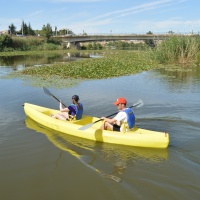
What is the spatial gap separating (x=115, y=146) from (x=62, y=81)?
1099 cm

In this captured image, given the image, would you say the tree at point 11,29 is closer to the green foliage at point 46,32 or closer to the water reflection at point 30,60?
the green foliage at point 46,32

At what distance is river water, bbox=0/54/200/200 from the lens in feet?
17.5

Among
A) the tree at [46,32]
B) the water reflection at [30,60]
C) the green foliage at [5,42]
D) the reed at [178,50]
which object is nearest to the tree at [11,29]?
the tree at [46,32]

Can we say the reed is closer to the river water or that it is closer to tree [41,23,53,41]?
the river water

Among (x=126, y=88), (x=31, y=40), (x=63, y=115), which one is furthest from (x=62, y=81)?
(x=31, y=40)

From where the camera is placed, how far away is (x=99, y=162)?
6.55 meters

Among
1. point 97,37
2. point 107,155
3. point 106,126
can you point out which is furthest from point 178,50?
point 97,37

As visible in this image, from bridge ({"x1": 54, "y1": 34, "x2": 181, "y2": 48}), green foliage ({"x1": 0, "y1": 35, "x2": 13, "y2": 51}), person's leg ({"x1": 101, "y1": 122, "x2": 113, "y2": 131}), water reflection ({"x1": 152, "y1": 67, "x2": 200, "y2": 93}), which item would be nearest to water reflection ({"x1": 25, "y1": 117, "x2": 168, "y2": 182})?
person's leg ({"x1": 101, "y1": 122, "x2": 113, "y2": 131})

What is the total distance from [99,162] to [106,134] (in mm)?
1166

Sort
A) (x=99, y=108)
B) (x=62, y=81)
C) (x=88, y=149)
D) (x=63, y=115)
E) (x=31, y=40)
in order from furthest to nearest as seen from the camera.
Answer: (x=31, y=40) < (x=62, y=81) < (x=99, y=108) < (x=63, y=115) < (x=88, y=149)

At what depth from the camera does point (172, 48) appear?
24.7 m

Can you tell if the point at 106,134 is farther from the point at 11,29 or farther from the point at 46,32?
the point at 11,29

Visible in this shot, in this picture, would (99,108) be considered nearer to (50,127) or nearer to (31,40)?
(50,127)

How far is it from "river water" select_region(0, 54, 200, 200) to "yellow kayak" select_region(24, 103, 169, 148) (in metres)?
0.16
